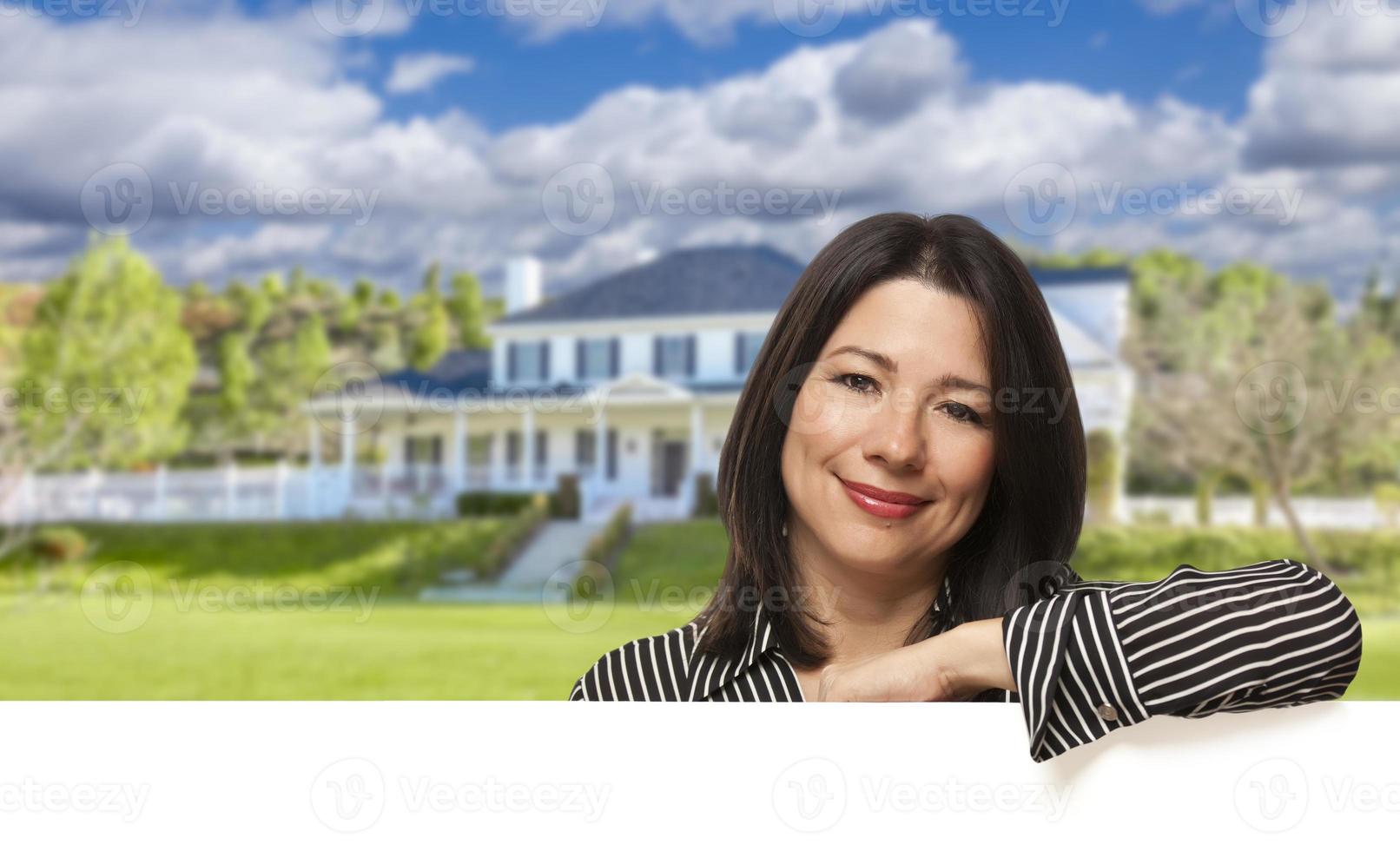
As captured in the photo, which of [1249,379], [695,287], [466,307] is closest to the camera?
[1249,379]

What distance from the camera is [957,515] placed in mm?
1473

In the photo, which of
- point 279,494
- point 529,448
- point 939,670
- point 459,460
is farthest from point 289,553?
point 939,670

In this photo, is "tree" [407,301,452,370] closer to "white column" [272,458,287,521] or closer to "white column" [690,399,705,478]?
"white column" [272,458,287,521]

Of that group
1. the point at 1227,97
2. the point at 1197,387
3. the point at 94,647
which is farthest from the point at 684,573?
the point at 1227,97

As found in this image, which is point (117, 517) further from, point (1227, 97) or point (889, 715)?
point (1227, 97)

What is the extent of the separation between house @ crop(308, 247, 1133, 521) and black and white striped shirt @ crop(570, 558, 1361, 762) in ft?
70.2

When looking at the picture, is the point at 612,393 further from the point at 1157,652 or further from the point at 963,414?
the point at 1157,652

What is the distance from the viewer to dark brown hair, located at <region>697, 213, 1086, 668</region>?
4.80ft

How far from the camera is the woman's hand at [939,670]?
3.84 feet

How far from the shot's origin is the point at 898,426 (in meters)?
1.42

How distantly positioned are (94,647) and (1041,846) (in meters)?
17.3

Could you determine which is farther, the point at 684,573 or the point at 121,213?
the point at 121,213

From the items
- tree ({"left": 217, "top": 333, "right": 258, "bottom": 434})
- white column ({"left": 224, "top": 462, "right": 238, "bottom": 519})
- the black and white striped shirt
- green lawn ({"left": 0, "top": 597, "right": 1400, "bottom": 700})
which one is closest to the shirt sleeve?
the black and white striped shirt

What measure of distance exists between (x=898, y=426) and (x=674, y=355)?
23.5m
